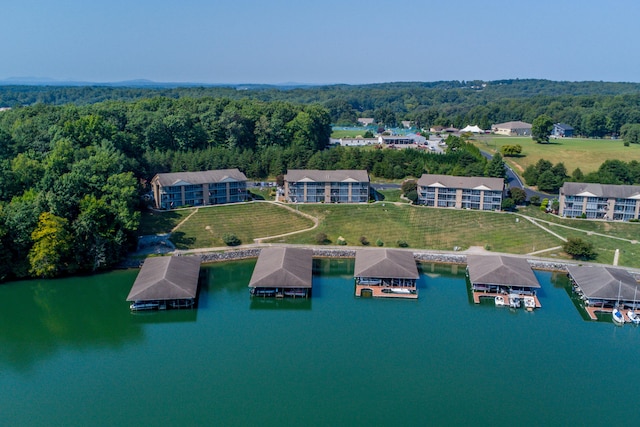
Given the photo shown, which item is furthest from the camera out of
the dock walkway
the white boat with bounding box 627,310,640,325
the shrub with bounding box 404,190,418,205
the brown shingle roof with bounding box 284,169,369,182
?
the brown shingle roof with bounding box 284,169,369,182

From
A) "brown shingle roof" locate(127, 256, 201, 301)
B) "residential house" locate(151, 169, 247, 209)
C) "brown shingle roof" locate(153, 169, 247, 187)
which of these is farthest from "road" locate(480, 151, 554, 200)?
"brown shingle roof" locate(127, 256, 201, 301)

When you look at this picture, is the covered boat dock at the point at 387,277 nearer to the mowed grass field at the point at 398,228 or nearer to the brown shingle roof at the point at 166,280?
the mowed grass field at the point at 398,228

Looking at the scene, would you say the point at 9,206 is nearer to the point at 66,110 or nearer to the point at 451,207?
the point at 66,110

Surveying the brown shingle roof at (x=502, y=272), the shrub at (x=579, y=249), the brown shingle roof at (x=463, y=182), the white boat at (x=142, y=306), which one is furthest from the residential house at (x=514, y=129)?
the white boat at (x=142, y=306)

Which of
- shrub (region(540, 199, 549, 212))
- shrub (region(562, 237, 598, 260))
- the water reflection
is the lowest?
the water reflection

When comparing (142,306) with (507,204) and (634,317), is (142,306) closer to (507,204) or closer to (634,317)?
(634,317)

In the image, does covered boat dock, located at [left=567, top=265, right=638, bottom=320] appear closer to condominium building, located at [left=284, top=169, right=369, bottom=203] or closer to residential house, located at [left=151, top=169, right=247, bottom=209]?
condominium building, located at [left=284, top=169, right=369, bottom=203]

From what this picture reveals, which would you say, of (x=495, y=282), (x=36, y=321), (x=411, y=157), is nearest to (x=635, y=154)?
(x=411, y=157)
